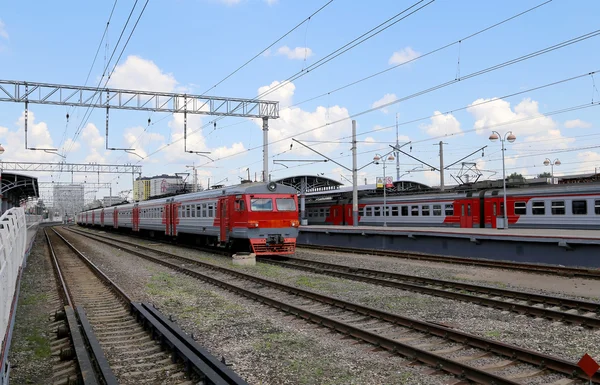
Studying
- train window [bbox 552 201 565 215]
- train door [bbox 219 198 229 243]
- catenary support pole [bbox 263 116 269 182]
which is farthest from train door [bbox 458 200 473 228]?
train door [bbox 219 198 229 243]

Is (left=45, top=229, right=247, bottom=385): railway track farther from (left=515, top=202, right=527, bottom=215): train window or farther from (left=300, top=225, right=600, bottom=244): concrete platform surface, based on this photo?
(left=515, top=202, right=527, bottom=215): train window

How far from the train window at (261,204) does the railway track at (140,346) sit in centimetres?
810

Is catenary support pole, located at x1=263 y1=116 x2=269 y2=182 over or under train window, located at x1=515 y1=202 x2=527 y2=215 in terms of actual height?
over

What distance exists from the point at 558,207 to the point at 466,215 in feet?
18.4

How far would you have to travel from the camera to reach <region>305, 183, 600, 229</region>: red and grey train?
22.8 m

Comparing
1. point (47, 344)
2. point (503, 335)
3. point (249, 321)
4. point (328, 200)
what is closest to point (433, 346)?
point (503, 335)

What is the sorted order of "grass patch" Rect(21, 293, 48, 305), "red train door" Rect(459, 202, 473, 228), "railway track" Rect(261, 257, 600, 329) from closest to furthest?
"railway track" Rect(261, 257, 600, 329) < "grass patch" Rect(21, 293, 48, 305) < "red train door" Rect(459, 202, 473, 228)

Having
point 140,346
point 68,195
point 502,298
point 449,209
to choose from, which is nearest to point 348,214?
point 449,209

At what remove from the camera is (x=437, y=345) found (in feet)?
23.8

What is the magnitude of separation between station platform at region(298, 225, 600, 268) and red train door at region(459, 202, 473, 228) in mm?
6105

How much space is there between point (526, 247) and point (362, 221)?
19.3 meters

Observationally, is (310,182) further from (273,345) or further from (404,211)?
(273,345)

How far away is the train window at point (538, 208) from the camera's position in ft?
80.2

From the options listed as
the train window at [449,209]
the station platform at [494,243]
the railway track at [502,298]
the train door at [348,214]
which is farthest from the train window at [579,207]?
the train door at [348,214]
